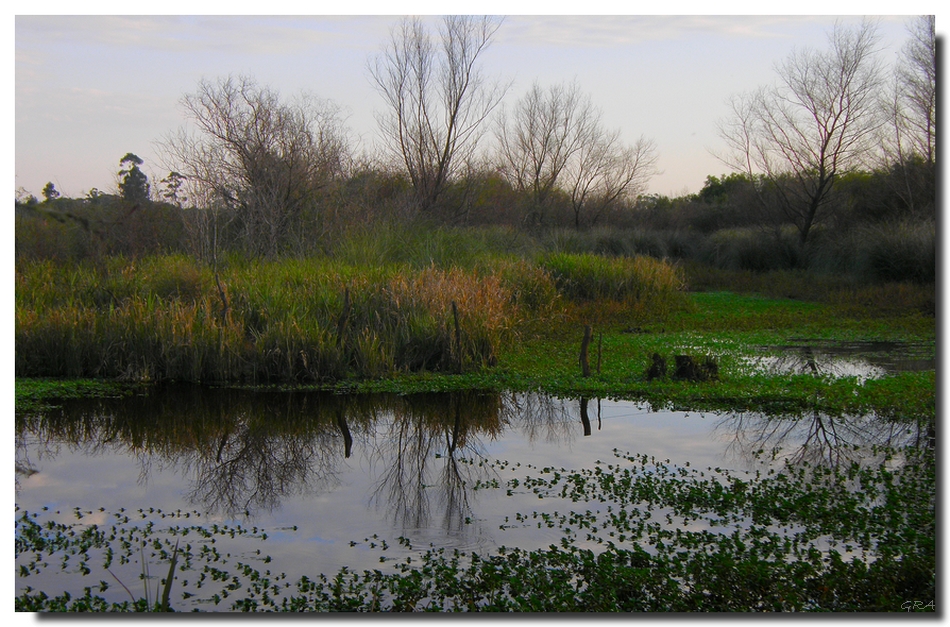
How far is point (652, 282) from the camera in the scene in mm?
17031

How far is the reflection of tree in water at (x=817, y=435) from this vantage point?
21.0 feet

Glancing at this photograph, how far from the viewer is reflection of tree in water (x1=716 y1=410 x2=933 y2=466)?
6414 mm

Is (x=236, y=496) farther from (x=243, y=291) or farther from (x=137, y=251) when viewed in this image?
(x=137, y=251)

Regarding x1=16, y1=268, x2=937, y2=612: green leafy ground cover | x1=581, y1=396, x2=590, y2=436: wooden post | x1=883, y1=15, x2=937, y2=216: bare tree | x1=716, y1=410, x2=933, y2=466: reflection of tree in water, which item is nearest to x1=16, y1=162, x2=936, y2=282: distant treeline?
x1=883, y1=15, x2=937, y2=216: bare tree

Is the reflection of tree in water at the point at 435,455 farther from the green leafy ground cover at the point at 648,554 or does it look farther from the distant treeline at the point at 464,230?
the distant treeline at the point at 464,230

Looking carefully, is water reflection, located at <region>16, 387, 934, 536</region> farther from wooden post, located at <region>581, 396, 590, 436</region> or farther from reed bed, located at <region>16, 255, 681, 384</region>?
reed bed, located at <region>16, 255, 681, 384</region>

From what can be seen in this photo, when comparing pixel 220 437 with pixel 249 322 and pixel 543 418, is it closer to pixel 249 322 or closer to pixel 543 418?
pixel 543 418

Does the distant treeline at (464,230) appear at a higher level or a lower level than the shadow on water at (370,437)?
higher

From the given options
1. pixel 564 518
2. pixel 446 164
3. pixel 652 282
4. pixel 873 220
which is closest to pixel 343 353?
pixel 564 518

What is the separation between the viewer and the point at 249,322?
10.2 meters

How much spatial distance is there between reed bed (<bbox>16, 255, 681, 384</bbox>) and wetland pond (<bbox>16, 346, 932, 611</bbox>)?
70cm

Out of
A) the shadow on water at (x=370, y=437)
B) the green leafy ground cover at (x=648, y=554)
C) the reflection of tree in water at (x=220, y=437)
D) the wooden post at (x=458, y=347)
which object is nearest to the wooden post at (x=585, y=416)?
the shadow on water at (x=370, y=437)

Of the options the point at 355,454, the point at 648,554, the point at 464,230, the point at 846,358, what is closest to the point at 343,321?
the point at 355,454

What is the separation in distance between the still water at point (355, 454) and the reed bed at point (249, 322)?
0.73 metres
